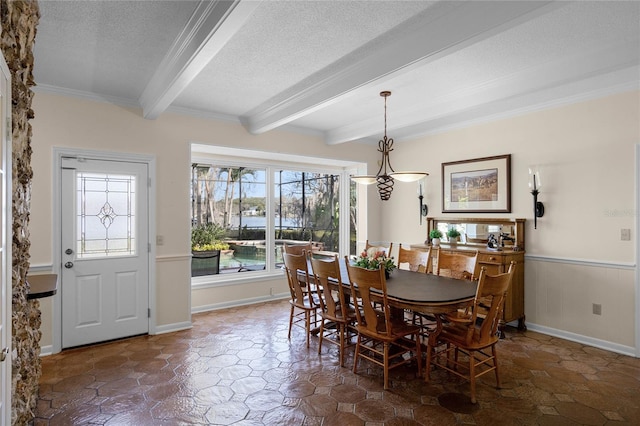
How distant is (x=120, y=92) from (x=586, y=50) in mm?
4410

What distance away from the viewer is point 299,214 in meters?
6.30

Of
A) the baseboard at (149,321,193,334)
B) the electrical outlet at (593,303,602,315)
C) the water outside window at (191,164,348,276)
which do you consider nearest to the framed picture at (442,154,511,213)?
the electrical outlet at (593,303,602,315)

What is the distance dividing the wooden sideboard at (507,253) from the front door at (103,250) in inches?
145

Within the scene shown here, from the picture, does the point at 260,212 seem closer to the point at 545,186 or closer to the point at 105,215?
the point at 105,215

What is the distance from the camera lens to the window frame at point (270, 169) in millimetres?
5180

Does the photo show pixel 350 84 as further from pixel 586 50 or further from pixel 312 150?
pixel 312 150

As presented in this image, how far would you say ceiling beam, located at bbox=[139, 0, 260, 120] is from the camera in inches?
82.4

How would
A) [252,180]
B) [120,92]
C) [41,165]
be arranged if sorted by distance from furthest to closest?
[252,180], [120,92], [41,165]

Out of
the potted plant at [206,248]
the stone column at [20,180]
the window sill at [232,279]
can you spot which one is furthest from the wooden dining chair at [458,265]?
the stone column at [20,180]

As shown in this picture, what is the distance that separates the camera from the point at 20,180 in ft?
6.64

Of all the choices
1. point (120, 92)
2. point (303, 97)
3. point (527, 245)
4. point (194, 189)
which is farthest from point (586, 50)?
point (194, 189)

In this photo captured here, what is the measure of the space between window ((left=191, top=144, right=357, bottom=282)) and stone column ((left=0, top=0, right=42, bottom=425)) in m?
3.04

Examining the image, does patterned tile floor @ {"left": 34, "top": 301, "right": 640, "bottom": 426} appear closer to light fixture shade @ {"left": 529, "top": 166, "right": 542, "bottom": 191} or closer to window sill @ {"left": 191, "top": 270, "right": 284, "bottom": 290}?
window sill @ {"left": 191, "top": 270, "right": 284, "bottom": 290}

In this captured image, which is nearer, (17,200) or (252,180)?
(17,200)
